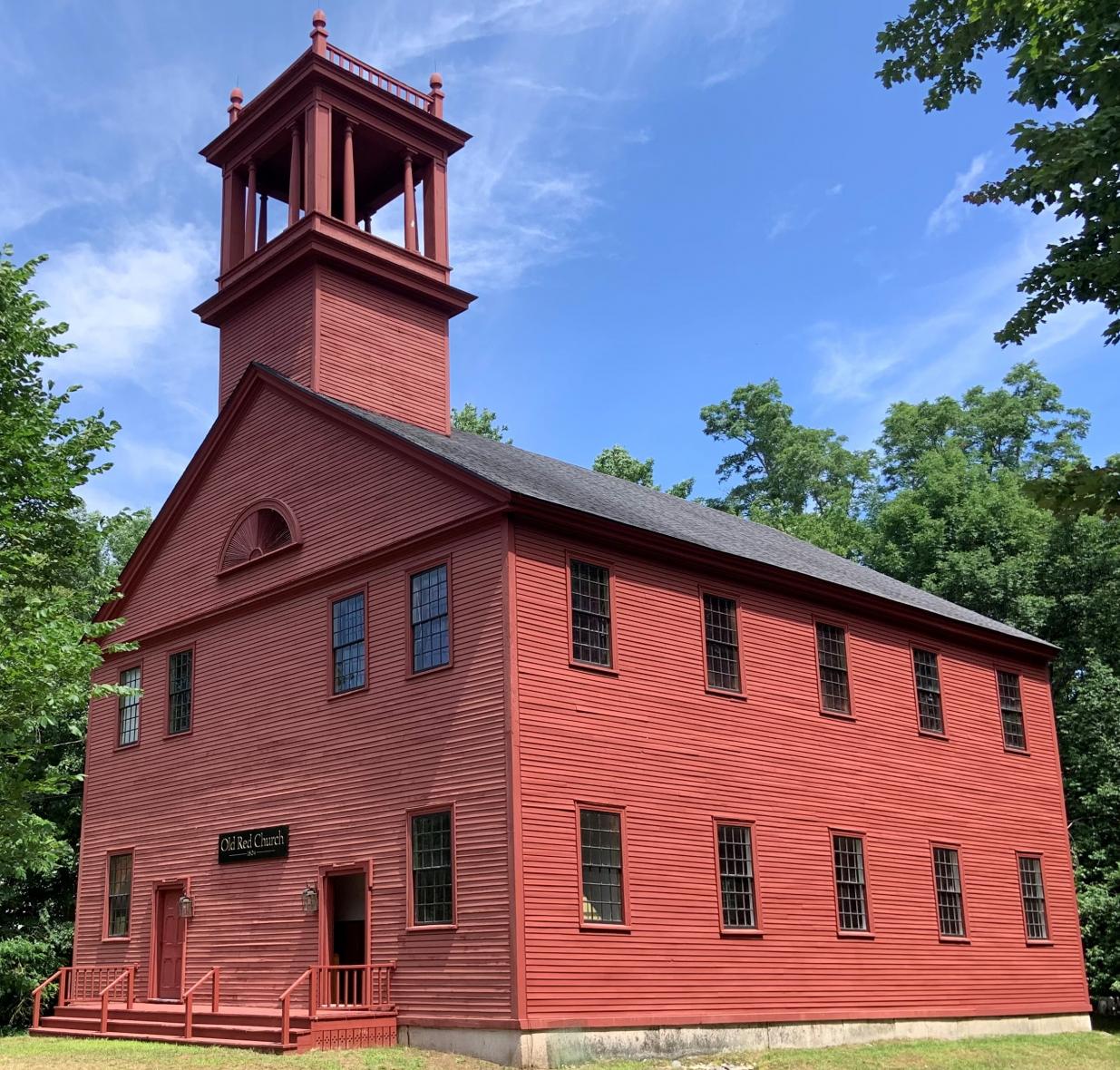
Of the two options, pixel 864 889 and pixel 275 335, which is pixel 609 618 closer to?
pixel 864 889

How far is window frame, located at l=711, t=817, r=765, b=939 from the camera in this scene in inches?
848

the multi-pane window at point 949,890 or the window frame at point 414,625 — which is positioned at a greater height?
the window frame at point 414,625

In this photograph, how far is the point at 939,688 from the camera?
2833 centimetres

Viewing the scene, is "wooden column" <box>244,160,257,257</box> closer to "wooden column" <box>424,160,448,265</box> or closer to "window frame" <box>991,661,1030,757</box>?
"wooden column" <box>424,160,448,265</box>

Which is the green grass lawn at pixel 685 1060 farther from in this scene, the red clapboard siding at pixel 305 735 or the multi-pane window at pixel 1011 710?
the multi-pane window at pixel 1011 710

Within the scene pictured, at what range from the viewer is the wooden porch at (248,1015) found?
1892cm

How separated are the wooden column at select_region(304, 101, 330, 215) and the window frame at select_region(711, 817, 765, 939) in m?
14.0

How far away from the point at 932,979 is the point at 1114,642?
17.1 meters

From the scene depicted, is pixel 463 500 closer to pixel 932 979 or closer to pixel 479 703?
pixel 479 703

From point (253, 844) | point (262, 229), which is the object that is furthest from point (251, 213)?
point (253, 844)

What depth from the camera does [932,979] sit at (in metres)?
25.3

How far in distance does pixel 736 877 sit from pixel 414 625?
22.2 feet

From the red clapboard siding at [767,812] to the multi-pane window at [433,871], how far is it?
156 cm

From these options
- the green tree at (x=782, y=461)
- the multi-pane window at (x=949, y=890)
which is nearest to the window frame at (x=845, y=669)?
the multi-pane window at (x=949, y=890)
